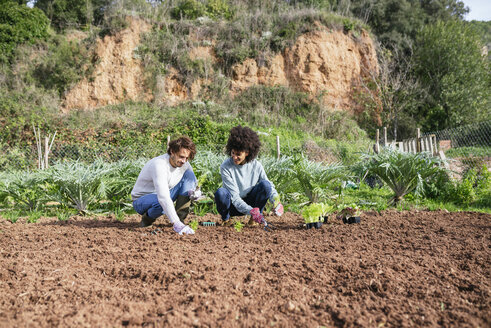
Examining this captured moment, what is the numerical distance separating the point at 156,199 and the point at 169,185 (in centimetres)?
19

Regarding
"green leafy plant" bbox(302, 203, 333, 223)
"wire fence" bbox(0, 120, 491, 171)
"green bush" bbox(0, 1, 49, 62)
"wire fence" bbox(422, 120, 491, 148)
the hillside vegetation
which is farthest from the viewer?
"green bush" bbox(0, 1, 49, 62)

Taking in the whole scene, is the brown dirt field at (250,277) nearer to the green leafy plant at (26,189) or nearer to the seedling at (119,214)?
the seedling at (119,214)

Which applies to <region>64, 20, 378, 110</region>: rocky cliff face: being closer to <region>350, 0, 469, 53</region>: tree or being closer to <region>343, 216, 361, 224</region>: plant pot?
<region>350, 0, 469, 53</region>: tree

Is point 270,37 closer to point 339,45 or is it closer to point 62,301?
point 339,45

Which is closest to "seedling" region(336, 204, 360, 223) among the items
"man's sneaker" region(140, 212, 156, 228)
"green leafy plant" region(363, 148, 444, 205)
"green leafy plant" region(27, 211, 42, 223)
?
"green leafy plant" region(363, 148, 444, 205)

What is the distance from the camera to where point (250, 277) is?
81.3 inches

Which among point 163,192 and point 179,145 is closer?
point 163,192

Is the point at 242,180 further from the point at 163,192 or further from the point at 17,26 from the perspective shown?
the point at 17,26

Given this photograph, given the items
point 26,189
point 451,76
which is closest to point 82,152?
point 26,189

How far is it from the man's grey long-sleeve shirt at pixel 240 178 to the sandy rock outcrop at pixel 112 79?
11835mm

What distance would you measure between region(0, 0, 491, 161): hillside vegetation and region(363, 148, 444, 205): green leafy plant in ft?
19.7

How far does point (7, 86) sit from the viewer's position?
1335cm

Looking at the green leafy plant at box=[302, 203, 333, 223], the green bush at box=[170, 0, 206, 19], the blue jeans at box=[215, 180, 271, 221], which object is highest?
the green bush at box=[170, 0, 206, 19]

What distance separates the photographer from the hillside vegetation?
11492 mm
